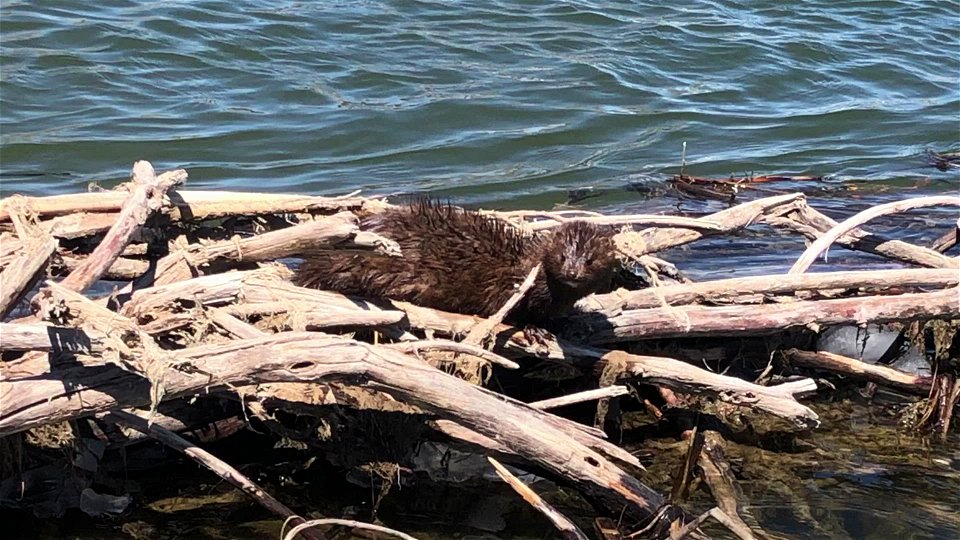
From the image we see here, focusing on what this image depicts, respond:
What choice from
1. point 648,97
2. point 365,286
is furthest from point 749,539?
→ point 648,97

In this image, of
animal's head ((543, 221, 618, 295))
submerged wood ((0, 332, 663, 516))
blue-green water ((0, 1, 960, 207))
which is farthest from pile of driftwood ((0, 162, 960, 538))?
blue-green water ((0, 1, 960, 207))

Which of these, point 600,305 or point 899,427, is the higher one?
point 600,305

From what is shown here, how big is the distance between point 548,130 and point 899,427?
6157 mm

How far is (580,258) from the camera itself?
4.67 m

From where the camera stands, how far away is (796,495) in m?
5.07

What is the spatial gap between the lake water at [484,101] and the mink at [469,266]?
10.7 ft

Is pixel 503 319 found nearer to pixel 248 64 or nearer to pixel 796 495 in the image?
pixel 796 495

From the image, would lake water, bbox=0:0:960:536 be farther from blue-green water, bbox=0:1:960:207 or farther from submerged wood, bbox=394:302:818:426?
submerged wood, bbox=394:302:818:426

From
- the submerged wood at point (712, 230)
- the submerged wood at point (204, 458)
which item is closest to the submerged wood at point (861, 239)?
the submerged wood at point (712, 230)

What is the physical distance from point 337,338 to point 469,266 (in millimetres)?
1184

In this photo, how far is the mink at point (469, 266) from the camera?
4.73 metres

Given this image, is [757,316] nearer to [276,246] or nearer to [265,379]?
[276,246]

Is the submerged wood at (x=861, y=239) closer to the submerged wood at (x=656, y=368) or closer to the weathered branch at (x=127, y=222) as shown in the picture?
the submerged wood at (x=656, y=368)

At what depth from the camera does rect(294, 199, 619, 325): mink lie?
15.5 ft
